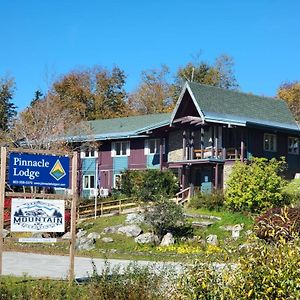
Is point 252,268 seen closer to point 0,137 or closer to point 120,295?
point 120,295

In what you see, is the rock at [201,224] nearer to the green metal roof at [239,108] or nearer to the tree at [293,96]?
the green metal roof at [239,108]

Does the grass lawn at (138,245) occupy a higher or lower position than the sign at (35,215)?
lower

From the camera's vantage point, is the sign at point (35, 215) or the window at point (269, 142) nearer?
the sign at point (35, 215)

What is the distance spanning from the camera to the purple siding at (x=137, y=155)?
47.8 m

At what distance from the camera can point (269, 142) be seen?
41688 millimetres

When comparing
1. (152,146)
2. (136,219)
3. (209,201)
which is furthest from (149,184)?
(152,146)

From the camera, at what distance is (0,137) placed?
1732 inches

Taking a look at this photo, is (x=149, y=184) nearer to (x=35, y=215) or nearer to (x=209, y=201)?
Result: (x=209, y=201)

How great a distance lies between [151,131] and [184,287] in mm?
37442

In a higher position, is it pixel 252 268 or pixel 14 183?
pixel 14 183

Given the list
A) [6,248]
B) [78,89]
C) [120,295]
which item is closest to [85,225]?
[6,248]

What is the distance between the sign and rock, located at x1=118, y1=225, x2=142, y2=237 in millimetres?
16247

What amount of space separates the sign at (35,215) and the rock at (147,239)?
14841 millimetres

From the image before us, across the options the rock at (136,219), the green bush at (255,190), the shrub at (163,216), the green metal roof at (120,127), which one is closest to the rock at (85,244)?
the shrub at (163,216)
